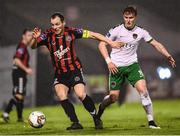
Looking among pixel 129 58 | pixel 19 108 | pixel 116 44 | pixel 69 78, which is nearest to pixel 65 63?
pixel 69 78

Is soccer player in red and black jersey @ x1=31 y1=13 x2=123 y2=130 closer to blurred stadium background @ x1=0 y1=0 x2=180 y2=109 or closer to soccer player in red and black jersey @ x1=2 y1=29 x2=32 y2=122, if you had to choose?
soccer player in red and black jersey @ x1=2 y1=29 x2=32 y2=122

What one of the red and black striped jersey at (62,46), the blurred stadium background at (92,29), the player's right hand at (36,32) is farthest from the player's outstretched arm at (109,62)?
the blurred stadium background at (92,29)

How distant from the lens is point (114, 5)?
69.6 ft

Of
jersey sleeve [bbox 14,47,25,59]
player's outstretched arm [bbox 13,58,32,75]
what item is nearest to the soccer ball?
player's outstretched arm [bbox 13,58,32,75]

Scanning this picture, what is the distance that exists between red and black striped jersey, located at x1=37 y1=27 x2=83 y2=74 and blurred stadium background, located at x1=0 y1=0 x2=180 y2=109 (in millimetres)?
9889

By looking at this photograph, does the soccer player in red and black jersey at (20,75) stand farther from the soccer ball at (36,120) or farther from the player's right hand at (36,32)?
the player's right hand at (36,32)

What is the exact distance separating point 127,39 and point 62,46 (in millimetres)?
1141

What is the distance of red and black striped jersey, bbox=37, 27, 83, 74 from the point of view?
9.85 meters

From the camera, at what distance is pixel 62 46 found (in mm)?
9844

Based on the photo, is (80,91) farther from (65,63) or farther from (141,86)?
(141,86)

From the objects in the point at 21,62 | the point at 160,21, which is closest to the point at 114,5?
the point at 160,21

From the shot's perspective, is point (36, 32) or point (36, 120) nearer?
point (36, 32)

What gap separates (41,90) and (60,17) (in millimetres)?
10530

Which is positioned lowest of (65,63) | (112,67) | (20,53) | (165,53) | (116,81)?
(116,81)
